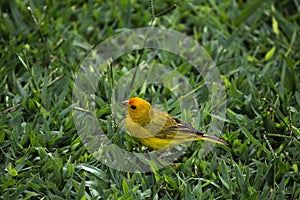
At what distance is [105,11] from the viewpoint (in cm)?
472

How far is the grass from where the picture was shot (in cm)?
311

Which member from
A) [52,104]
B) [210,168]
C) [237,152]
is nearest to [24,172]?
[52,104]

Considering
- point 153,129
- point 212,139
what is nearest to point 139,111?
point 153,129

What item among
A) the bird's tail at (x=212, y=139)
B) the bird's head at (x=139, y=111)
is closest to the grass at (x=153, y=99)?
the bird's tail at (x=212, y=139)

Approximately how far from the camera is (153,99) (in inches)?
150

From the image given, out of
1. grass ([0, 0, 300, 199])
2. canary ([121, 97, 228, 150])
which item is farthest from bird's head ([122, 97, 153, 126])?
grass ([0, 0, 300, 199])

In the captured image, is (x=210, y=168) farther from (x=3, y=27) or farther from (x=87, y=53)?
(x=3, y=27)

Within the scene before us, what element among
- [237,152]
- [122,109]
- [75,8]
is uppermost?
[75,8]

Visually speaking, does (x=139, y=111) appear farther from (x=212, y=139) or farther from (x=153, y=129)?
(x=212, y=139)

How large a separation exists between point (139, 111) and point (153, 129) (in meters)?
0.14

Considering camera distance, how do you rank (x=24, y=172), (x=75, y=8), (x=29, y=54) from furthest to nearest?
(x=75, y=8)
(x=29, y=54)
(x=24, y=172)

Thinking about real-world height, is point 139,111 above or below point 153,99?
above

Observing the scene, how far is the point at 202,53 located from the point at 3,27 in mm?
1594

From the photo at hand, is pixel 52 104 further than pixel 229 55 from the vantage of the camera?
No
